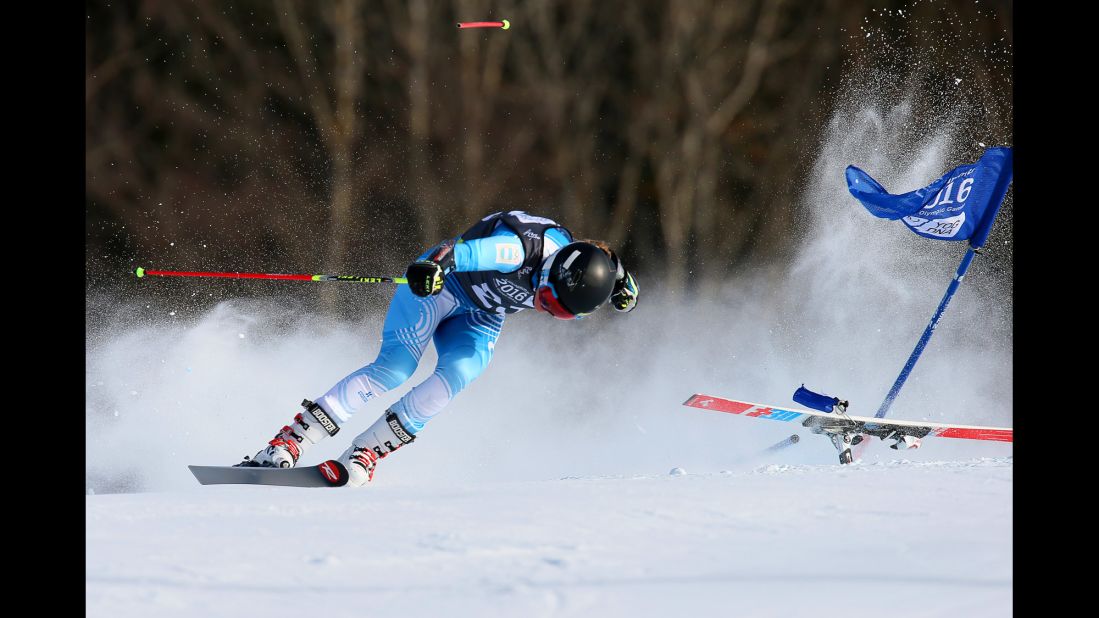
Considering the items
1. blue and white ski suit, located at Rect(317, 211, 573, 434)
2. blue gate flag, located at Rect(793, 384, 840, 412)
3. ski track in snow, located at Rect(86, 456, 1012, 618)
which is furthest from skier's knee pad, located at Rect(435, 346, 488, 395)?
blue gate flag, located at Rect(793, 384, 840, 412)

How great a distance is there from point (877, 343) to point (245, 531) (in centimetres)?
625

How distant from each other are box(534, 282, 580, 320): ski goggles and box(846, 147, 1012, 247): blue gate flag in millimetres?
1579

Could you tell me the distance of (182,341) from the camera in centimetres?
853

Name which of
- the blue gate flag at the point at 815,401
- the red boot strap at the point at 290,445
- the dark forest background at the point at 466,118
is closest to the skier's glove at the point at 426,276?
the red boot strap at the point at 290,445

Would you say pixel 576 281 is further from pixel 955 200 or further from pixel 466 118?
pixel 466 118

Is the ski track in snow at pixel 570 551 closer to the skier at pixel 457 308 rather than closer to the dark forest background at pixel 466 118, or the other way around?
the skier at pixel 457 308

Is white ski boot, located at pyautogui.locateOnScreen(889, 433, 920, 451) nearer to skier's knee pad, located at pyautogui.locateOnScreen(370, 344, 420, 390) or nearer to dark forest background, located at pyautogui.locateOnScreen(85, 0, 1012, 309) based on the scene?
skier's knee pad, located at pyautogui.locateOnScreen(370, 344, 420, 390)

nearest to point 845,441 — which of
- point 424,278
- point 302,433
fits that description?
point 424,278

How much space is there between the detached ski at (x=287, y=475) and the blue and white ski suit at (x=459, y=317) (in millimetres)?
241

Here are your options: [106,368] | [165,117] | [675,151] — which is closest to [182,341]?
[106,368]

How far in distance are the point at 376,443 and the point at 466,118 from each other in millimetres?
8911

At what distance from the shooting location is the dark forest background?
11.3 m

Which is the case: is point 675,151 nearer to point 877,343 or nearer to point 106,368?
point 877,343

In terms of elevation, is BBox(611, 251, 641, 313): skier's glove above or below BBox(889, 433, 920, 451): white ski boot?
above
